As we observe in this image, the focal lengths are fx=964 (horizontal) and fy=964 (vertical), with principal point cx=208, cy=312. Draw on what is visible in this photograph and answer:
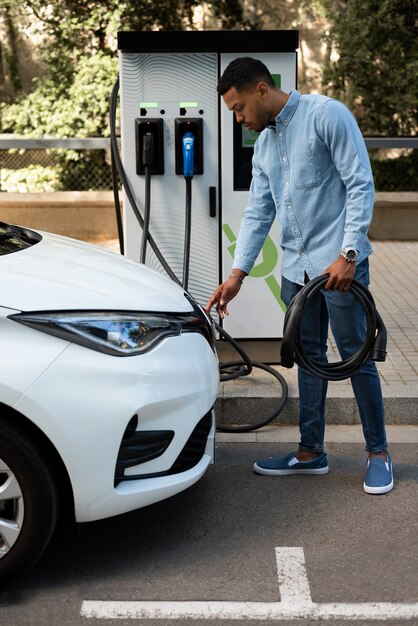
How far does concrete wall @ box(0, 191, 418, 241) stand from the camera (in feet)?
33.2

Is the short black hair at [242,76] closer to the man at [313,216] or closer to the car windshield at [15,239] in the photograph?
the man at [313,216]

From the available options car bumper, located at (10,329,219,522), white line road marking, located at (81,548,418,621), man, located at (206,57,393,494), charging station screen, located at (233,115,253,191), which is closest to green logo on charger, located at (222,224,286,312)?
charging station screen, located at (233,115,253,191)

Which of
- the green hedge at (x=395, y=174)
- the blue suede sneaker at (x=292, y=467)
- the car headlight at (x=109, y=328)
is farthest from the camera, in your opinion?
the green hedge at (x=395, y=174)

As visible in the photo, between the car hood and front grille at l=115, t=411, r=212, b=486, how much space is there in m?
0.44

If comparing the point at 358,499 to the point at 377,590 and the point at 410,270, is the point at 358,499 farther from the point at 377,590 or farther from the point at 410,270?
the point at 410,270

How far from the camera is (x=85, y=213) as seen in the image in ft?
33.3

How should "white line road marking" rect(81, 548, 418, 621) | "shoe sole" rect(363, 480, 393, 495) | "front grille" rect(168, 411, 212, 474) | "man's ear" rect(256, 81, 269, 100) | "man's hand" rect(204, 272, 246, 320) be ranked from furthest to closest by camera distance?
"man's hand" rect(204, 272, 246, 320), "shoe sole" rect(363, 480, 393, 495), "man's ear" rect(256, 81, 269, 100), "front grille" rect(168, 411, 212, 474), "white line road marking" rect(81, 548, 418, 621)

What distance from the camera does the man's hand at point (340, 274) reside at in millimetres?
3803

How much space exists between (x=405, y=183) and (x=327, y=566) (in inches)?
327

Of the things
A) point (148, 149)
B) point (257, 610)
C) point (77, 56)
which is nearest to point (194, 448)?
point (257, 610)

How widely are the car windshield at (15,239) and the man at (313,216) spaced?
0.83m

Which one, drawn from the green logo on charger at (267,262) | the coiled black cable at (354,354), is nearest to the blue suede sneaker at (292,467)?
the coiled black cable at (354,354)

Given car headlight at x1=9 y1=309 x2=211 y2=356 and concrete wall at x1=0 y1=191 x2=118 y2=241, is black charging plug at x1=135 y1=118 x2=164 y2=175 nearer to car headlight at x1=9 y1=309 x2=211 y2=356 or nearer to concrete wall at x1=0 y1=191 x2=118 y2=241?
car headlight at x1=9 y1=309 x2=211 y2=356

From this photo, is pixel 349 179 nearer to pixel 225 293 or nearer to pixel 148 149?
pixel 225 293
